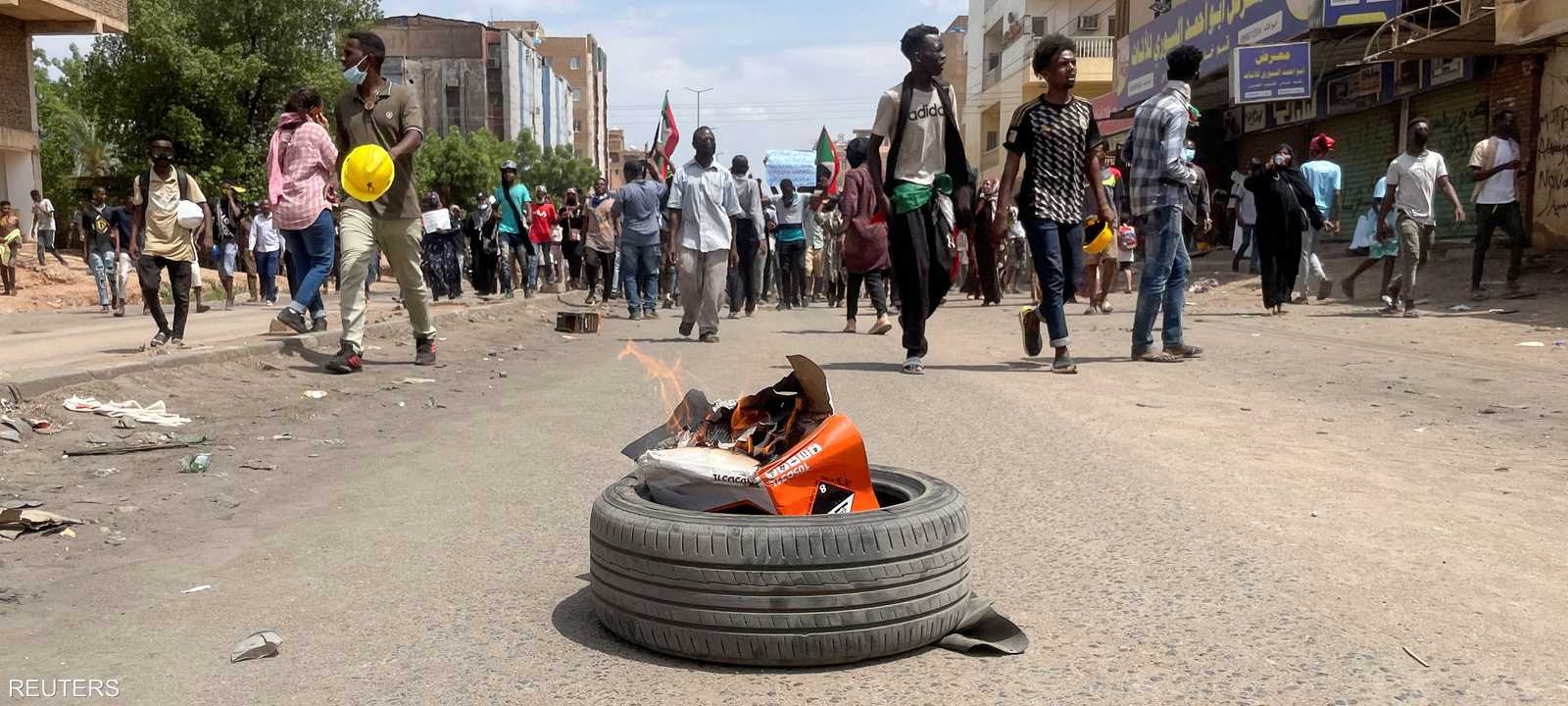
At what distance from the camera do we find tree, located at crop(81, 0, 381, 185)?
35625 mm

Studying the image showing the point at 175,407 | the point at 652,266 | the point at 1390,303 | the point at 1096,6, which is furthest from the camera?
the point at 1096,6

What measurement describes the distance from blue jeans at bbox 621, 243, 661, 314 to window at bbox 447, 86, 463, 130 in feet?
230

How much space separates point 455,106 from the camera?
264 ft

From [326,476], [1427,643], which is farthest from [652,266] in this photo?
[1427,643]

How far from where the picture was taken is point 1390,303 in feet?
38.6

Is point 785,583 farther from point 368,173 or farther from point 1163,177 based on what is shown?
point 1163,177

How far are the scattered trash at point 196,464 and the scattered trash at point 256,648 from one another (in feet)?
7.27

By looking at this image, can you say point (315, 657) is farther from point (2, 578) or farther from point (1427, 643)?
point (1427, 643)

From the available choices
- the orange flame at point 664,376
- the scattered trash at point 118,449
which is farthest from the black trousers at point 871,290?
the scattered trash at point 118,449

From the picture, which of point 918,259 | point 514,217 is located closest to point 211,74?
point 514,217

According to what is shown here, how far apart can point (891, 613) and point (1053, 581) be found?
731 millimetres

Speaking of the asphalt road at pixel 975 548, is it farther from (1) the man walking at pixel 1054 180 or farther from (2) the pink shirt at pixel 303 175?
(2) the pink shirt at pixel 303 175

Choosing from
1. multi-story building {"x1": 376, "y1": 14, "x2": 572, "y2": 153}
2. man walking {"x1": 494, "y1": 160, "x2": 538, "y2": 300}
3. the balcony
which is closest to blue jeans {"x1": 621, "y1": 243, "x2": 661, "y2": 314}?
man walking {"x1": 494, "y1": 160, "x2": 538, "y2": 300}

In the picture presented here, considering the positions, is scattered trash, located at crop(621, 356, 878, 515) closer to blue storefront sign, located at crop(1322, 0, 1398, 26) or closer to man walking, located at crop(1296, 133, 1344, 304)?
man walking, located at crop(1296, 133, 1344, 304)
